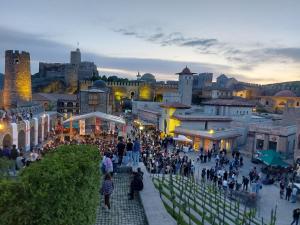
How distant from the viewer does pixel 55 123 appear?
41.2 meters

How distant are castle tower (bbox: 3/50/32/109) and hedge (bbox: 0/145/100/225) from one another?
36.6 m

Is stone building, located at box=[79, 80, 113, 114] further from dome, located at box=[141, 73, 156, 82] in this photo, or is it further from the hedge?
dome, located at box=[141, 73, 156, 82]

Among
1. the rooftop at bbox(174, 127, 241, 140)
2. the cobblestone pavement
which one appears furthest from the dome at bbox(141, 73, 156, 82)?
the cobblestone pavement

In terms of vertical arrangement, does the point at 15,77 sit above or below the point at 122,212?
above

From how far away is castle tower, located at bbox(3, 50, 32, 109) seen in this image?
138 ft

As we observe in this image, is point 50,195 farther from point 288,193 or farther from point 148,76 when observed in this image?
point 148,76

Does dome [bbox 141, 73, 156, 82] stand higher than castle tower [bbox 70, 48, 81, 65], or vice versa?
castle tower [bbox 70, 48, 81, 65]

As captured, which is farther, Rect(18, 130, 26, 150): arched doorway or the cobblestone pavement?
Rect(18, 130, 26, 150): arched doorway

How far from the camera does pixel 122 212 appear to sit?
11211 millimetres

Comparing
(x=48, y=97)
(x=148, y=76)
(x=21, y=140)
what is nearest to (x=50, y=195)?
(x=21, y=140)

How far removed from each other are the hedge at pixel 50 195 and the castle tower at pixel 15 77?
3665 cm

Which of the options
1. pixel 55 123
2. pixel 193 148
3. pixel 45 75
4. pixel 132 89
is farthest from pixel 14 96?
pixel 45 75

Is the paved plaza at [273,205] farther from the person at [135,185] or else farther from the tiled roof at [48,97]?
the tiled roof at [48,97]

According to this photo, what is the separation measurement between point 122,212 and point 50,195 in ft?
16.6
